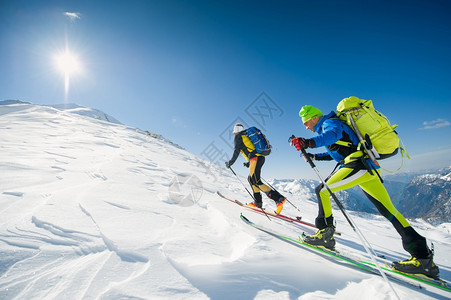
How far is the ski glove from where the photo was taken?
3.26 meters

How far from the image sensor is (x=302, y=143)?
3.34m

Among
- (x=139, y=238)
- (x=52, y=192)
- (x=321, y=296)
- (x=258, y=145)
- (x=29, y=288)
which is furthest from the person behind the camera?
(x=258, y=145)

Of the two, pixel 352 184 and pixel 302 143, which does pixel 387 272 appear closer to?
pixel 352 184

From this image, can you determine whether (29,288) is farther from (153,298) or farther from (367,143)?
(367,143)

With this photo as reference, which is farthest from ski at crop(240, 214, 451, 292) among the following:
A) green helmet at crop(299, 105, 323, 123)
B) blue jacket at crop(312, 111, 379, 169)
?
green helmet at crop(299, 105, 323, 123)

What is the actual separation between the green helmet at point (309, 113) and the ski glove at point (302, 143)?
0.65 m

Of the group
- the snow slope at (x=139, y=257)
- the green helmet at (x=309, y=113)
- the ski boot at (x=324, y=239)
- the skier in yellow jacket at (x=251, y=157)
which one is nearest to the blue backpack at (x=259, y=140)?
the skier in yellow jacket at (x=251, y=157)

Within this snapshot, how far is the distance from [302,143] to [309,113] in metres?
0.80

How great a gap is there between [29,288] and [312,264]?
2837mm

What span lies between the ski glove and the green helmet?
646 millimetres

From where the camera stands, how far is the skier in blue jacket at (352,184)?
2.58 meters

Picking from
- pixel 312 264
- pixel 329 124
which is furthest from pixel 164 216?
pixel 329 124

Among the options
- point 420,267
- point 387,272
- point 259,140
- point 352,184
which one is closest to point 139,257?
point 387,272

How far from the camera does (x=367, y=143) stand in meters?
2.92
